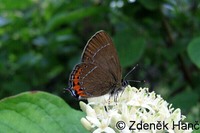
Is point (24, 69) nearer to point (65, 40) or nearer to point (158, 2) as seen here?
point (65, 40)

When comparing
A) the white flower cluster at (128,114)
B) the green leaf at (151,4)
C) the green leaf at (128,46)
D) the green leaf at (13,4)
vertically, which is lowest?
the white flower cluster at (128,114)

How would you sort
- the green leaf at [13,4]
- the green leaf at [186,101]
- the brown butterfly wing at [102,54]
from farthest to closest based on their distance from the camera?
the green leaf at [13,4] < the green leaf at [186,101] < the brown butterfly wing at [102,54]

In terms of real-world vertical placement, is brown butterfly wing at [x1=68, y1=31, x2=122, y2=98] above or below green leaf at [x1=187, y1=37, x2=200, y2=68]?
below

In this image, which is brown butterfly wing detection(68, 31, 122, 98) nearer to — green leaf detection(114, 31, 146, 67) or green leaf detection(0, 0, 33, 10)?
green leaf detection(114, 31, 146, 67)

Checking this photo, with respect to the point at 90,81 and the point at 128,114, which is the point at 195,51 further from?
the point at 128,114

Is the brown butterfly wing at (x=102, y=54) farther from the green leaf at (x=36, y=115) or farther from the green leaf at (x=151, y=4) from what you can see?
the green leaf at (x=151, y=4)

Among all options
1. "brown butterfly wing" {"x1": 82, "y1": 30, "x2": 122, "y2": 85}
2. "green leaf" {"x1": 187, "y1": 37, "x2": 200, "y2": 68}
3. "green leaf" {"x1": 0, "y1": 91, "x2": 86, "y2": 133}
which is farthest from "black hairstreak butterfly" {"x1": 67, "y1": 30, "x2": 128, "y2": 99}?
"green leaf" {"x1": 187, "y1": 37, "x2": 200, "y2": 68}

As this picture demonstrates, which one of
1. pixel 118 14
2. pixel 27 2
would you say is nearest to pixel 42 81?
pixel 27 2

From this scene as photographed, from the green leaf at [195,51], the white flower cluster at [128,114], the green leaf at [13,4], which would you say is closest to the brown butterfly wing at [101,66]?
the white flower cluster at [128,114]
